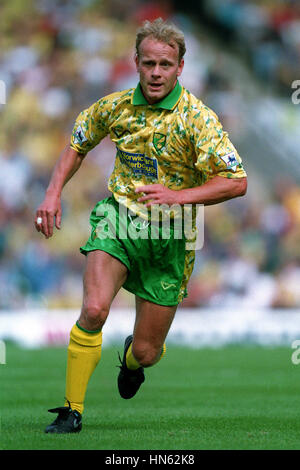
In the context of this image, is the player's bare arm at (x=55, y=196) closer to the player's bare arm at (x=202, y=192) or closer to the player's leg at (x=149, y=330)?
the player's bare arm at (x=202, y=192)

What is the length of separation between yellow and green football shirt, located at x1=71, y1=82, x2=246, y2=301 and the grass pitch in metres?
1.52

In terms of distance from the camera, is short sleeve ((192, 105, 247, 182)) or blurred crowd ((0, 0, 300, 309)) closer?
short sleeve ((192, 105, 247, 182))

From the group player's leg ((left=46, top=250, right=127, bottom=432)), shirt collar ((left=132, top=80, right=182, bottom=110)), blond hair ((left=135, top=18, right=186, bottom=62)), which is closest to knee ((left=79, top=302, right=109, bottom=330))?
player's leg ((left=46, top=250, right=127, bottom=432))

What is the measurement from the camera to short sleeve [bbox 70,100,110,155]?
623 centimetres

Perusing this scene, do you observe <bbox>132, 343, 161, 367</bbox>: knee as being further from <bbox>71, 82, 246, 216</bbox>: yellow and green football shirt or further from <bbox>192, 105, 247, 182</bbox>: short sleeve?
<bbox>192, 105, 247, 182</bbox>: short sleeve

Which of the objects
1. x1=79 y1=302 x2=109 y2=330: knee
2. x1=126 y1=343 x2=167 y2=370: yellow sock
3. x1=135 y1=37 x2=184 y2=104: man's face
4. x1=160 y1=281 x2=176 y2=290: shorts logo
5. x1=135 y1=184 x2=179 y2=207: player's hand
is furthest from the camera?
x1=126 y1=343 x2=167 y2=370: yellow sock

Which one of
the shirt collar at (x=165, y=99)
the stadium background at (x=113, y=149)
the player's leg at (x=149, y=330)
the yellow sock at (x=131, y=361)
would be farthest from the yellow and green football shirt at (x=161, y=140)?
the stadium background at (x=113, y=149)

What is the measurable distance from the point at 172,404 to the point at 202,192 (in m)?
2.50

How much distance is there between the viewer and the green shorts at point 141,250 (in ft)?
19.9

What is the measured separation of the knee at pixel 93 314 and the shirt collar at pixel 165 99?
138 centimetres

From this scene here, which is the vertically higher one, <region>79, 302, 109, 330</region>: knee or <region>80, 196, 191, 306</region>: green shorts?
<region>80, 196, 191, 306</region>: green shorts

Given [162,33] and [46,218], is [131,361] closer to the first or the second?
[46,218]

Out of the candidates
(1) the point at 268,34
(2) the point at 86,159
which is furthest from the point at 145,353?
(1) the point at 268,34

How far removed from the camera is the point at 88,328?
5.74m
